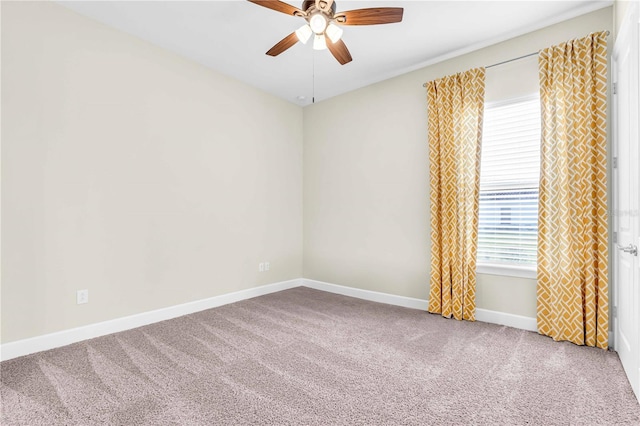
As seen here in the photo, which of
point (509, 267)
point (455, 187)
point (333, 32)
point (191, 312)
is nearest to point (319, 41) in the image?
point (333, 32)

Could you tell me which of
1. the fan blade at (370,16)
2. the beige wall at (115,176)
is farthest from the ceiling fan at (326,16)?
the beige wall at (115,176)

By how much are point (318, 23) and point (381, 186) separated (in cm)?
224

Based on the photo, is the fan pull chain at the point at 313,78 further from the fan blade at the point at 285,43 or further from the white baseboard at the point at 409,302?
the white baseboard at the point at 409,302

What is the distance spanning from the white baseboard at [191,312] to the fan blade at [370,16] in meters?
2.84

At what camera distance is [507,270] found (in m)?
3.10

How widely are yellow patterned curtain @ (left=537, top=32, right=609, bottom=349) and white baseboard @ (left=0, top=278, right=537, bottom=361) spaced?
40cm

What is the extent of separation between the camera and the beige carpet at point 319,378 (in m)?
1.73

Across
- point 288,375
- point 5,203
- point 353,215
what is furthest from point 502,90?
point 5,203

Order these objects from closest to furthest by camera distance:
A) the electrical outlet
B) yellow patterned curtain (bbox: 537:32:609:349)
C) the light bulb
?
the light bulb
yellow patterned curtain (bbox: 537:32:609:349)
the electrical outlet

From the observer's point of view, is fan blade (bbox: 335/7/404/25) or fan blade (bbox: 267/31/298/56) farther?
fan blade (bbox: 267/31/298/56)

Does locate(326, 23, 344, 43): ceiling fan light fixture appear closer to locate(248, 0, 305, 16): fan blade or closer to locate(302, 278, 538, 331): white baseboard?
locate(248, 0, 305, 16): fan blade

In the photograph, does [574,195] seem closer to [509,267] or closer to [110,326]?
[509,267]

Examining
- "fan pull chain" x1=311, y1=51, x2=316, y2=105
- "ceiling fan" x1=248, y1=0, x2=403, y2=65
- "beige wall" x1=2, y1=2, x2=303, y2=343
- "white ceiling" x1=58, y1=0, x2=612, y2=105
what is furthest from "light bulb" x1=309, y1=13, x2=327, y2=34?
"beige wall" x1=2, y1=2, x2=303, y2=343

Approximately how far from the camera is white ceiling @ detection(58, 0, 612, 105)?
2.67m
